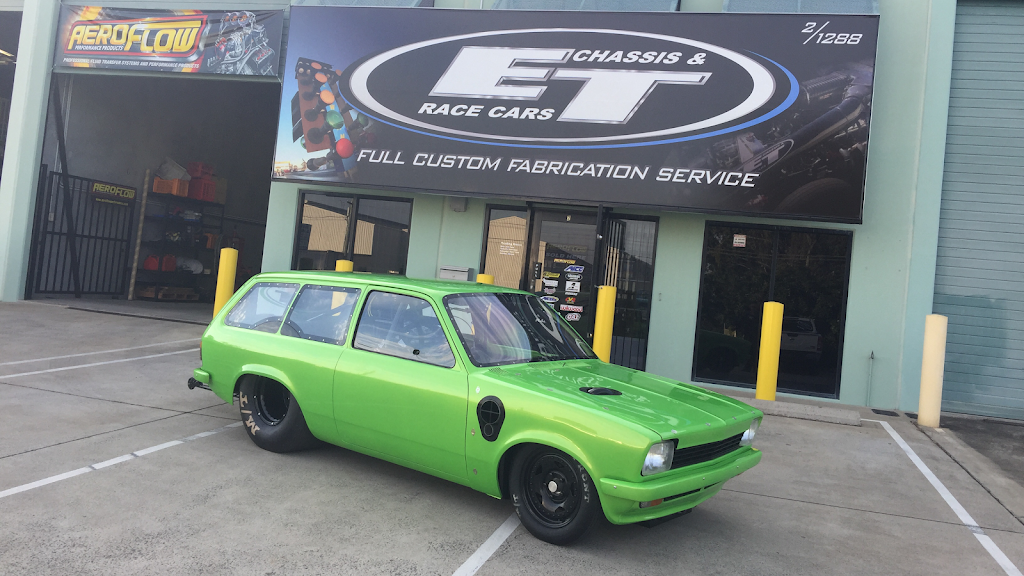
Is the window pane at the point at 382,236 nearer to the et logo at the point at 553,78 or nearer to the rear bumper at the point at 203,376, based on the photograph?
the et logo at the point at 553,78

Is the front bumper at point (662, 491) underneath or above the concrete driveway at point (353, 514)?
above

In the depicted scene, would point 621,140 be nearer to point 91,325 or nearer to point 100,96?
point 91,325

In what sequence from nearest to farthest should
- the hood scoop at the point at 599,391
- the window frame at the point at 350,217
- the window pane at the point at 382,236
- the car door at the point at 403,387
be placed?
the hood scoop at the point at 599,391 → the car door at the point at 403,387 → the window pane at the point at 382,236 → the window frame at the point at 350,217

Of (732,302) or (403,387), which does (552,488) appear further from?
(732,302)

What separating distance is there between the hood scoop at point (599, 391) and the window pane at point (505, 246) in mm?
6922

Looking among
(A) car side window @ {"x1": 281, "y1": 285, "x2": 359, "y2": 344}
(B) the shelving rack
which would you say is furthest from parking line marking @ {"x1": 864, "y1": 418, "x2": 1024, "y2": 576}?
(B) the shelving rack

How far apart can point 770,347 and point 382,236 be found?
6.56 meters

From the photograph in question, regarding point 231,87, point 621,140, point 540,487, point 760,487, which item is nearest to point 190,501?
point 540,487

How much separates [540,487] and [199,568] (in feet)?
5.91

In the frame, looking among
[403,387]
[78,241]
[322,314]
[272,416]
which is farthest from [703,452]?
[78,241]

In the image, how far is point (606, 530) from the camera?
413 cm

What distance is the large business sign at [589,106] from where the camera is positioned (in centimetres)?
939

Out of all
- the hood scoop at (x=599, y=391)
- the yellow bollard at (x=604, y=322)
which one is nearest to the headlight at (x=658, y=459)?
the hood scoop at (x=599, y=391)

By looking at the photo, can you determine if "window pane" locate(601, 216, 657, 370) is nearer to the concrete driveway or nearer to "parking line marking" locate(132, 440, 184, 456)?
the concrete driveway
